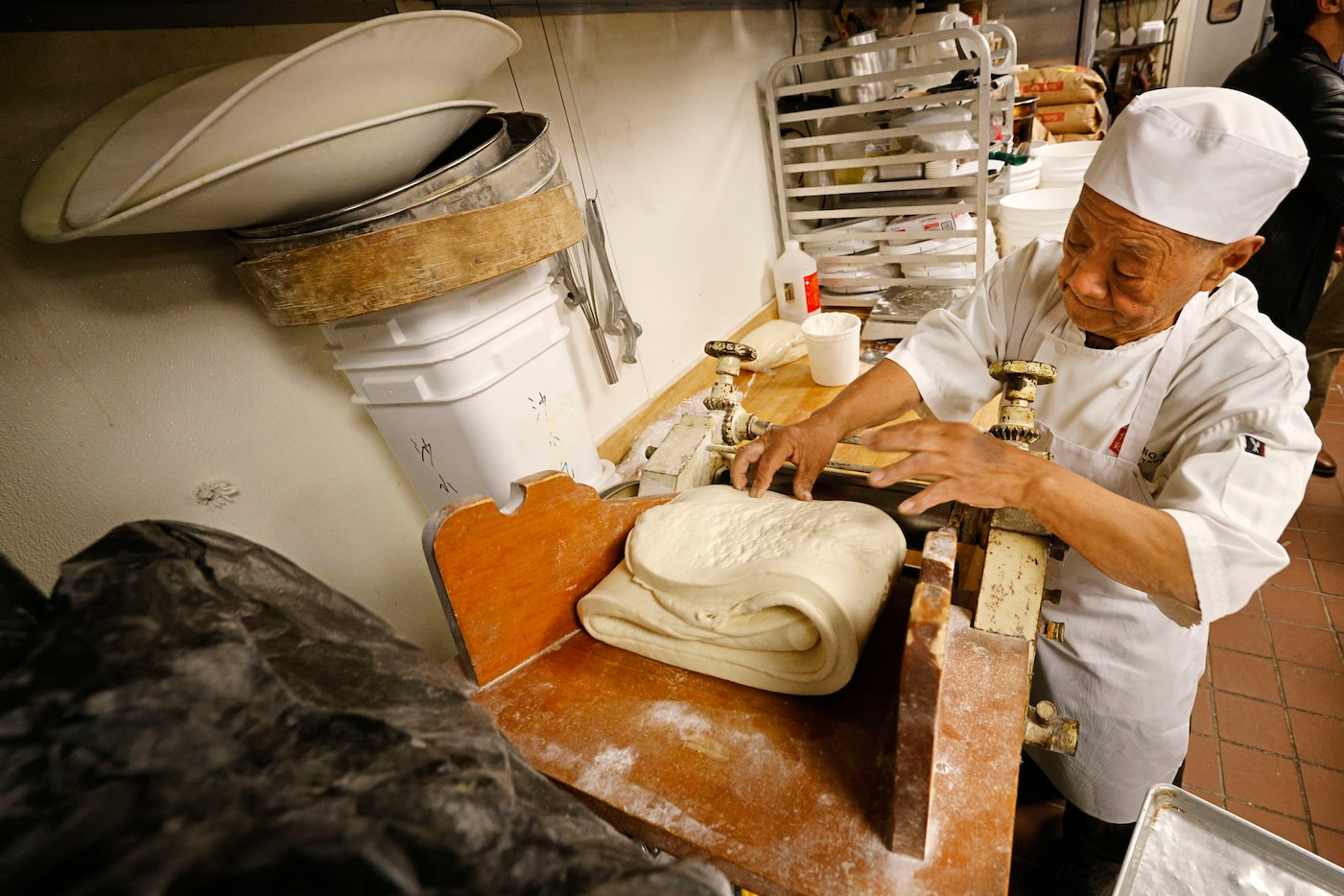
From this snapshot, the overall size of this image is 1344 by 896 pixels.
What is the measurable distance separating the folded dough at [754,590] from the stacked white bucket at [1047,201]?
2107mm

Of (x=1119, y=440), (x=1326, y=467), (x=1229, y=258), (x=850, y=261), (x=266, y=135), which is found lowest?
(x=1326, y=467)

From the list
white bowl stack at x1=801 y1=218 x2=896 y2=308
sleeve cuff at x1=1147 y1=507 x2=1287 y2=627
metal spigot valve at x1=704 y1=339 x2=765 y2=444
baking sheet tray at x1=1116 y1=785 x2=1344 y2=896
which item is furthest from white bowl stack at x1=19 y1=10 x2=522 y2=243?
white bowl stack at x1=801 y1=218 x2=896 y2=308

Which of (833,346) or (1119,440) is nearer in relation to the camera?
(1119,440)

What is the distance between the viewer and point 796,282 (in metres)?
2.68

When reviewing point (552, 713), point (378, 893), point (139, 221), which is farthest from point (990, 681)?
point (139, 221)

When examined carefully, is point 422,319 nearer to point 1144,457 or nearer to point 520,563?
point 520,563

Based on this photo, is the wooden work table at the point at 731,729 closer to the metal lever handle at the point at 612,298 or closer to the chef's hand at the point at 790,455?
the chef's hand at the point at 790,455

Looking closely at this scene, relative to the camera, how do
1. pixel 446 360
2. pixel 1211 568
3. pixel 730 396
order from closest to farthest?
1. pixel 1211 568
2. pixel 446 360
3. pixel 730 396

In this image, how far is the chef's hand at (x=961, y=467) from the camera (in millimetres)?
953

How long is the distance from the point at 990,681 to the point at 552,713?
2.05ft

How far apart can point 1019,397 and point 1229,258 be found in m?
0.46

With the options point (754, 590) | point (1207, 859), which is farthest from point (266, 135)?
point (1207, 859)

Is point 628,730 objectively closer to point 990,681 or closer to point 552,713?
point 552,713

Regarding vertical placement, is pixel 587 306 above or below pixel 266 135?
below
